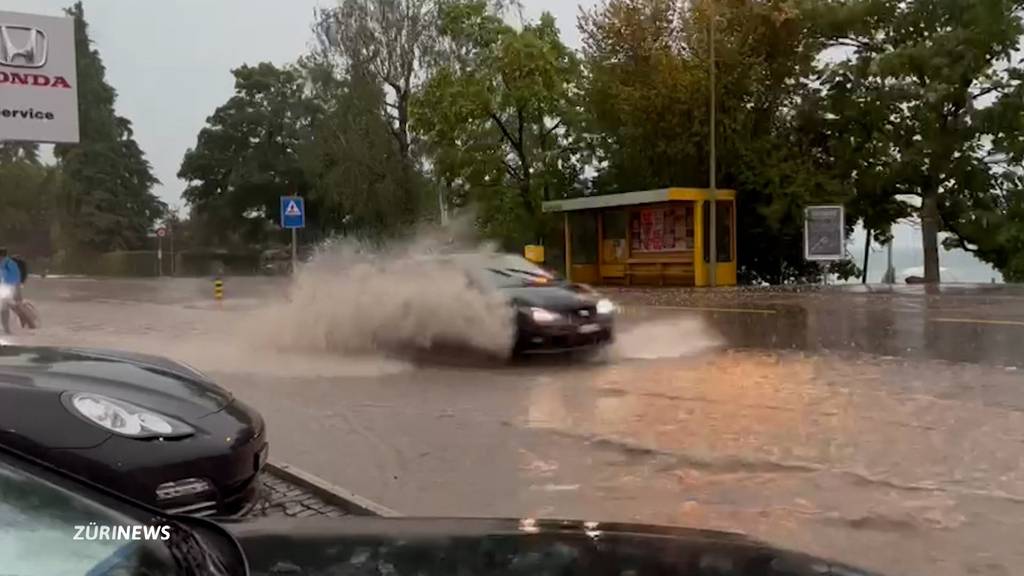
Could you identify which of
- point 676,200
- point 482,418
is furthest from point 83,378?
point 676,200

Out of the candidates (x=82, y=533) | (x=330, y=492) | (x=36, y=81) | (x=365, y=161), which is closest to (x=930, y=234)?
(x=365, y=161)

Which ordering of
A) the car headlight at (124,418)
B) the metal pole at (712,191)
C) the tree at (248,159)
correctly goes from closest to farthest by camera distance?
the car headlight at (124,418), the metal pole at (712,191), the tree at (248,159)

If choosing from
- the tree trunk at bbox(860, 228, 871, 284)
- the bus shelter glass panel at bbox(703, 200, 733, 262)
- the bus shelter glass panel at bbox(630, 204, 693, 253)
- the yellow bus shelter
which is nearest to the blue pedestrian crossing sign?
the yellow bus shelter

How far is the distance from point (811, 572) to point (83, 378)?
3.08 metres

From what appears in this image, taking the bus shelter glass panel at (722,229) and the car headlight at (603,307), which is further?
the bus shelter glass panel at (722,229)

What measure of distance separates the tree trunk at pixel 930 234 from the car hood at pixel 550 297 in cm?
1919

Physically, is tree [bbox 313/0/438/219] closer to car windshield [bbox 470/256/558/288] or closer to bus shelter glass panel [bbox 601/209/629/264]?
bus shelter glass panel [bbox 601/209/629/264]

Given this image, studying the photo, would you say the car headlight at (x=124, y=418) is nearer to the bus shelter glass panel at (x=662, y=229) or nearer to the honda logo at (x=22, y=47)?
the honda logo at (x=22, y=47)

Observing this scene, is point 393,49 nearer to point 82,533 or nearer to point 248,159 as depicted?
point 248,159

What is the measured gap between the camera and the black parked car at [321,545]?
1.74 meters

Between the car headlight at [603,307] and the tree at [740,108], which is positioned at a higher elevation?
the tree at [740,108]

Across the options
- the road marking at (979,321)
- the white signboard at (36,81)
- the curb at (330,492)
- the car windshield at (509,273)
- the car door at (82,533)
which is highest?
the white signboard at (36,81)

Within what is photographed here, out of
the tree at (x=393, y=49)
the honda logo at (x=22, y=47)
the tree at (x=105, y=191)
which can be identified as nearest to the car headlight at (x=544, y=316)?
the honda logo at (x=22, y=47)

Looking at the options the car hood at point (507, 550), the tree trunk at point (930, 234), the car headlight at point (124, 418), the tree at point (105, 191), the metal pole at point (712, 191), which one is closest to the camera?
the car hood at point (507, 550)
